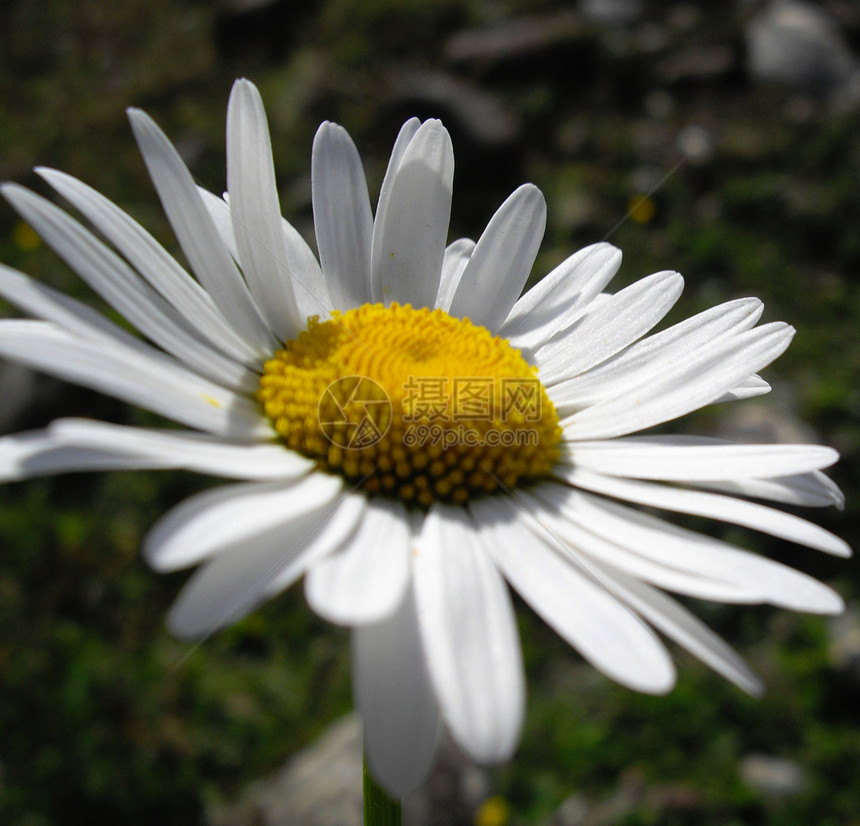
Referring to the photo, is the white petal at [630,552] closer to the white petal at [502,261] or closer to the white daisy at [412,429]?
the white daisy at [412,429]

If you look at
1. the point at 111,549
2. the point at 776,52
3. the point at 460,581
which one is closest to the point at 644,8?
the point at 776,52

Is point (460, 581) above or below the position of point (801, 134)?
above

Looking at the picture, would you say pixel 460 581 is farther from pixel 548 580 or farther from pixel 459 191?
pixel 459 191

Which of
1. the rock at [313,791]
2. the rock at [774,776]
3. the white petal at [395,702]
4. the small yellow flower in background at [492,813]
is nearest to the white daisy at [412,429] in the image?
the white petal at [395,702]

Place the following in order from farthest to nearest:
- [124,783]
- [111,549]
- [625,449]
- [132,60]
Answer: [132,60] → [111,549] → [124,783] → [625,449]

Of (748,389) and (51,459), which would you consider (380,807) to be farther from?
(748,389)

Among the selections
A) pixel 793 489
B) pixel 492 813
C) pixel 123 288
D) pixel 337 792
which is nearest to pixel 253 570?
pixel 123 288
